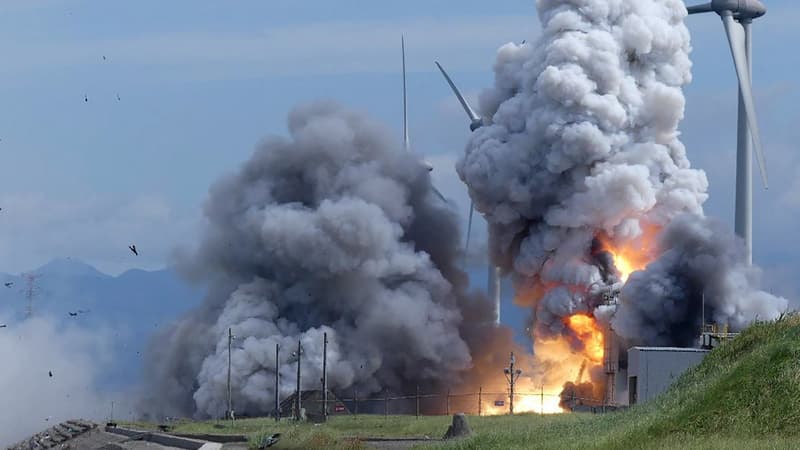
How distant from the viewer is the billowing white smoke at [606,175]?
110375 millimetres

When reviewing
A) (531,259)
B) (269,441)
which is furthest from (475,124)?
(269,441)

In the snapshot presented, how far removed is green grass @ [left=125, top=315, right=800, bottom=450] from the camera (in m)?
48.5

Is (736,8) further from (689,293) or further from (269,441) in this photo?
(269,441)

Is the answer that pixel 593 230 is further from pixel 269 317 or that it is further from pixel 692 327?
pixel 269 317

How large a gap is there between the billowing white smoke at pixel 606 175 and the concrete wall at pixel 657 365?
13.5m

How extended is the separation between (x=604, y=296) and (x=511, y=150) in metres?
11.8

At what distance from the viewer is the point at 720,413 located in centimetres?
5034

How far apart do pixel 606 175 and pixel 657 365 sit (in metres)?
20.5

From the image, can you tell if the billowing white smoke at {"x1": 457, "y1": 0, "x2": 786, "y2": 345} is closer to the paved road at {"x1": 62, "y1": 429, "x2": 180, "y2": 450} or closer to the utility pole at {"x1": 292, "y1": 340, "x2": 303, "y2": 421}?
the utility pole at {"x1": 292, "y1": 340, "x2": 303, "y2": 421}

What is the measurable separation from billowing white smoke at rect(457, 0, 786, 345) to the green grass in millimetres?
45183

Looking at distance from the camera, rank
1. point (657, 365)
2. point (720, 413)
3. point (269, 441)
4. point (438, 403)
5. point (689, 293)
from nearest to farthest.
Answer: point (720, 413) → point (269, 441) → point (657, 365) → point (689, 293) → point (438, 403)

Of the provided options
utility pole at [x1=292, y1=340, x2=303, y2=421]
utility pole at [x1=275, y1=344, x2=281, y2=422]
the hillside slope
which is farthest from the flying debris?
utility pole at [x1=275, y1=344, x2=281, y2=422]

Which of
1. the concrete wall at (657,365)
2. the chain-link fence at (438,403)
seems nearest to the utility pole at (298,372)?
the chain-link fence at (438,403)

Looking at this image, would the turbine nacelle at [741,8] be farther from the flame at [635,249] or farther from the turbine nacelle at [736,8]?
the flame at [635,249]
